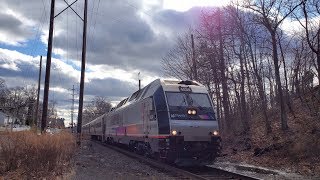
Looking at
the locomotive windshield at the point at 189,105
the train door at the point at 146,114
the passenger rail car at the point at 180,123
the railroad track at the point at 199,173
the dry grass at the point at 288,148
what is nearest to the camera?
the railroad track at the point at 199,173

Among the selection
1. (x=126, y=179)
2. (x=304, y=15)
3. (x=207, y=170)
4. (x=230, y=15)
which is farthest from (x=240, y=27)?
(x=126, y=179)

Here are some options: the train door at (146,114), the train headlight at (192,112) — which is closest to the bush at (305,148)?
the train headlight at (192,112)

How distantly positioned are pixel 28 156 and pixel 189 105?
22.8ft

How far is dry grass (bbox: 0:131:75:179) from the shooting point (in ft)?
40.2

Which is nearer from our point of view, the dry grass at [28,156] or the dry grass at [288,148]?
the dry grass at [28,156]

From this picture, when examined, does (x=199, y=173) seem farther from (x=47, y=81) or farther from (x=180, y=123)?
(x=47, y=81)

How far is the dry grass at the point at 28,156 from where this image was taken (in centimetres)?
1225

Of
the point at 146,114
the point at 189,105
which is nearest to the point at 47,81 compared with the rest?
the point at 146,114

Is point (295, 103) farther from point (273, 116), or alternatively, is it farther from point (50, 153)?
point (50, 153)

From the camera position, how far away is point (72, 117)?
10856cm

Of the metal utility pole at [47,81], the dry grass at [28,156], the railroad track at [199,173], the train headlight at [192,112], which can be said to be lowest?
the railroad track at [199,173]

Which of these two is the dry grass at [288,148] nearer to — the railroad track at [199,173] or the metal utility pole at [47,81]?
the railroad track at [199,173]

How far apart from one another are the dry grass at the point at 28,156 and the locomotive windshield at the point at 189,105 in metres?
5.08

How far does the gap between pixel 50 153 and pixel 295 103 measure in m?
21.2
